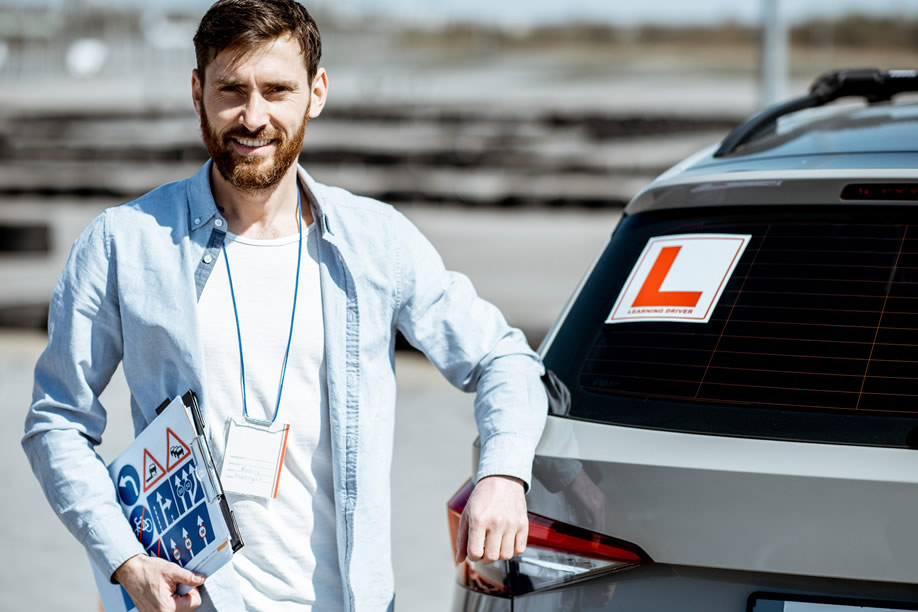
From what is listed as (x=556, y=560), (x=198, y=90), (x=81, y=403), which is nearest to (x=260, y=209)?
(x=198, y=90)

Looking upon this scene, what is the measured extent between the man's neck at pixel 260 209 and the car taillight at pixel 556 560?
750mm

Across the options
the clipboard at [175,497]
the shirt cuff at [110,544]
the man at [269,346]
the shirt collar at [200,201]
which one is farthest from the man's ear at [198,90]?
the shirt cuff at [110,544]

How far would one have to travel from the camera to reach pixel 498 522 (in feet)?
6.66

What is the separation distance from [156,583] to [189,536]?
0.10 metres

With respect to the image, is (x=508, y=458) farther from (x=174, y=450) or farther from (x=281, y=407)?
(x=174, y=450)

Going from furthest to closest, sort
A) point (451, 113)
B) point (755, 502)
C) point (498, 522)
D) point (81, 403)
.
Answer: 1. point (451, 113)
2. point (81, 403)
3. point (498, 522)
4. point (755, 502)

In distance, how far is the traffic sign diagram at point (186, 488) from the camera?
205 cm

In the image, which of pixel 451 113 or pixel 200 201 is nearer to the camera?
pixel 200 201

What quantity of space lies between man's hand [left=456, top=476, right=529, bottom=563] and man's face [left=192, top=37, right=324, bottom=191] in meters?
0.72

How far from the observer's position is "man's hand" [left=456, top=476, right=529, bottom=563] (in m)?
2.03

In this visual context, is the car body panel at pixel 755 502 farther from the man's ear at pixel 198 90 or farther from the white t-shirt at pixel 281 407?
the man's ear at pixel 198 90

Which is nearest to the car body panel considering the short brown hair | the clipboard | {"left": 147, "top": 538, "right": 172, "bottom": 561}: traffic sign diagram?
the clipboard

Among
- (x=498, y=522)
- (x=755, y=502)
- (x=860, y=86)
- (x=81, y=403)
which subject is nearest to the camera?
(x=755, y=502)

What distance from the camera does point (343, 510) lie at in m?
2.20
